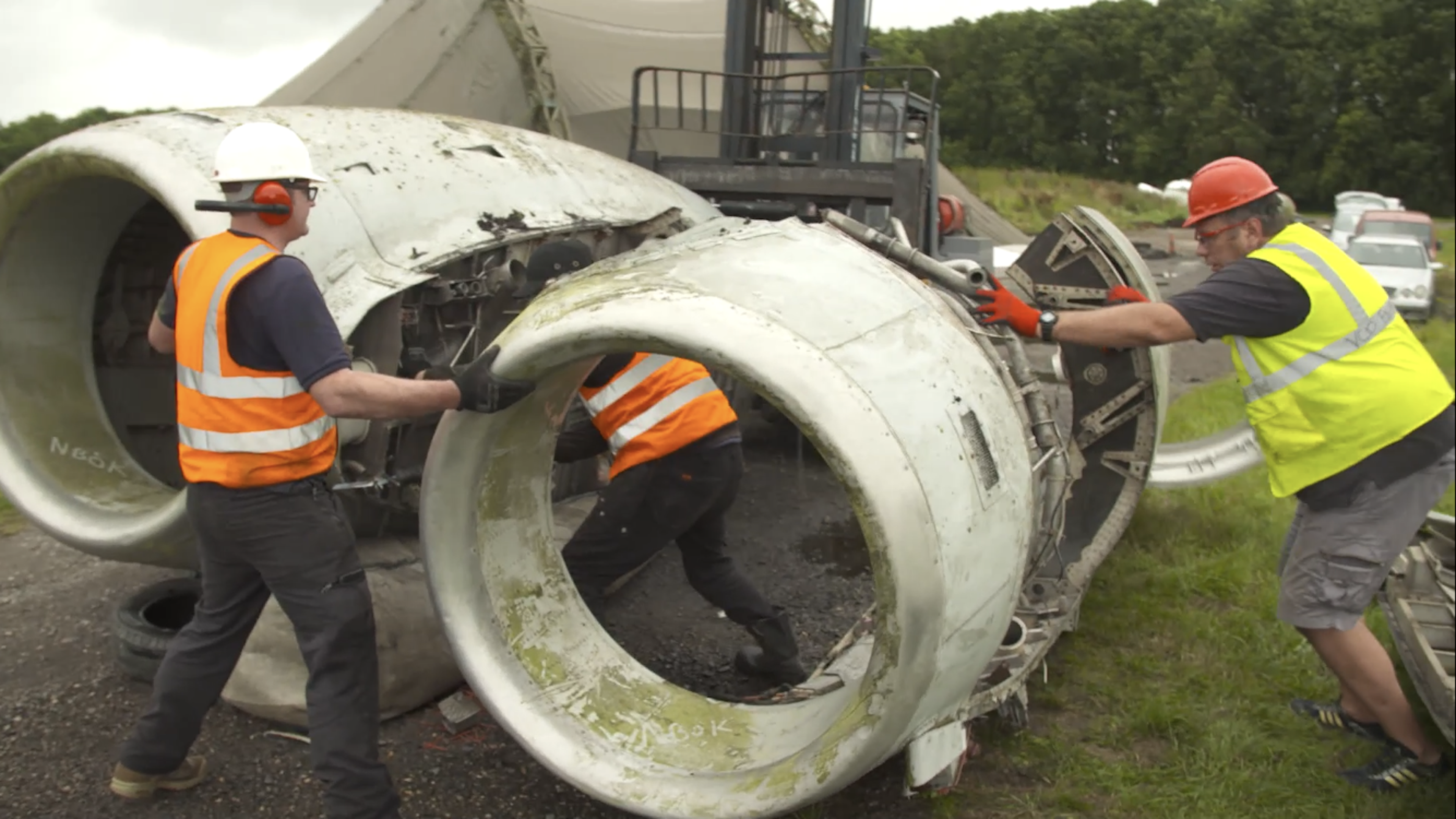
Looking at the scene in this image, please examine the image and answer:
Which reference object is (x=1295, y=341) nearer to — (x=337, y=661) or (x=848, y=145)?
(x=337, y=661)

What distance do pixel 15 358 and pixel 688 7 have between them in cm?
1009

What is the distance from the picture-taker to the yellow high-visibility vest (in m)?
3.03

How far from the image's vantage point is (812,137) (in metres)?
6.40

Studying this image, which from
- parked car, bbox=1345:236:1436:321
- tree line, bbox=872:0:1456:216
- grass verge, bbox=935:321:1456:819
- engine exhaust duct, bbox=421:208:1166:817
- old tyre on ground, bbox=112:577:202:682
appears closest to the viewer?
engine exhaust duct, bbox=421:208:1166:817

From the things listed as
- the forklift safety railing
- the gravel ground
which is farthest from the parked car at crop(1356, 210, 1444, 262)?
the gravel ground

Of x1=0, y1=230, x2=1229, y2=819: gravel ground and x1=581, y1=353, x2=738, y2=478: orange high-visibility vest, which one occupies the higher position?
x1=581, y1=353, x2=738, y2=478: orange high-visibility vest

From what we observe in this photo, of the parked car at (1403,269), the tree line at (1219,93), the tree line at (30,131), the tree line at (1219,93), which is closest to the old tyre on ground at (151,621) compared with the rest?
the tree line at (30,131)

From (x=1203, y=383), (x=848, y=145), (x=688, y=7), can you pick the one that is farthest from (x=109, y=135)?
(x=688, y=7)

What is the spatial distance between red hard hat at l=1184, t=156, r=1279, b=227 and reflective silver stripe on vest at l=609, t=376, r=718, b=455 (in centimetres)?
151

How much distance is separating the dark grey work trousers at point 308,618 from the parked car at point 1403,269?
1464 centimetres

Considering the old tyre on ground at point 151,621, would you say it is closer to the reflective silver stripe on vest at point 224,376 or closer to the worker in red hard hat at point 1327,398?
the reflective silver stripe on vest at point 224,376

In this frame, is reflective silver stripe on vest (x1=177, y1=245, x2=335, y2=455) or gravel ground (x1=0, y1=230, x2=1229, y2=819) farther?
gravel ground (x1=0, y1=230, x2=1229, y2=819)

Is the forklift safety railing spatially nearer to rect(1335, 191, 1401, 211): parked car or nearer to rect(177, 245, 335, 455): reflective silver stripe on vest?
rect(177, 245, 335, 455): reflective silver stripe on vest

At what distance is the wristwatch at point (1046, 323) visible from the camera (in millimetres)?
3074
